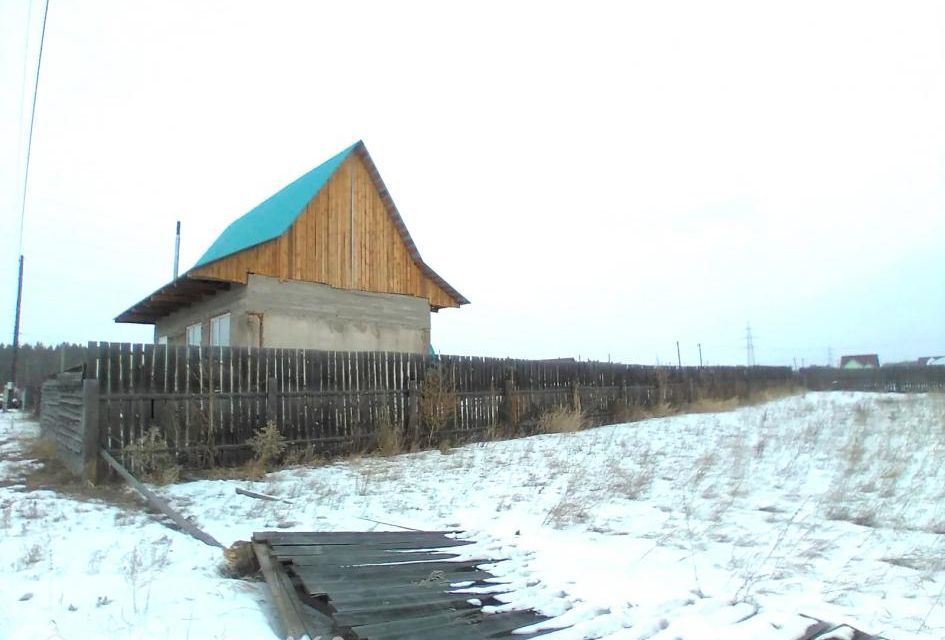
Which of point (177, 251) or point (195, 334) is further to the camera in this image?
point (177, 251)

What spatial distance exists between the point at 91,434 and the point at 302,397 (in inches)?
127

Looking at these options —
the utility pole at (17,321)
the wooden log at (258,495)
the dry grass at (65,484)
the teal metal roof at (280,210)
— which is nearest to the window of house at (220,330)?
the teal metal roof at (280,210)

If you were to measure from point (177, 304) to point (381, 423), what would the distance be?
398 inches

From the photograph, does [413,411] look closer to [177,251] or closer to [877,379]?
[177,251]

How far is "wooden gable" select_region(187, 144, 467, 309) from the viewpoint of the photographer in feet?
49.2

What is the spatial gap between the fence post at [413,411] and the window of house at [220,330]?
18.5 feet

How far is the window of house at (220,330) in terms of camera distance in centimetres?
1573

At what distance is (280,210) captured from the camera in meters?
17.2

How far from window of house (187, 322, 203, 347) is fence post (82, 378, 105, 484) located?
9213 mm

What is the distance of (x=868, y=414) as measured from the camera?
56.1ft

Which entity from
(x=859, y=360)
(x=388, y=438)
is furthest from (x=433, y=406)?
(x=859, y=360)

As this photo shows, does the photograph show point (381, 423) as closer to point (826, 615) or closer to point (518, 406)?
point (518, 406)

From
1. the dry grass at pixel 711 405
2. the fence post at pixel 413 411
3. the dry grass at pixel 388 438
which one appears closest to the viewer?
the dry grass at pixel 388 438

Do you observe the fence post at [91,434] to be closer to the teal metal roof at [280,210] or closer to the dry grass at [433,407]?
the dry grass at [433,407]
